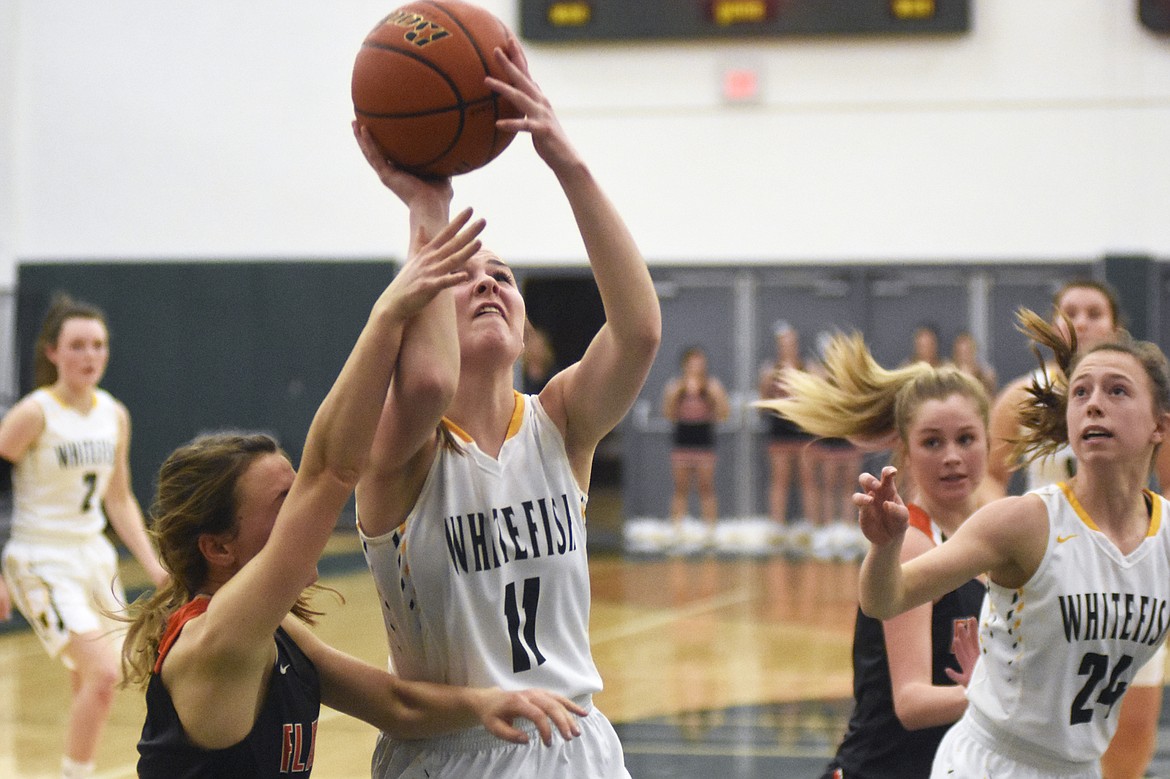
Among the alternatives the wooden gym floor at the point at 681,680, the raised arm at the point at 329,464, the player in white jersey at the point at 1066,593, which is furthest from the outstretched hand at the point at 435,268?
the wooden gym floor at the point at 681,680

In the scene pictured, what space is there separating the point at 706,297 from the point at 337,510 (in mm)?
10676

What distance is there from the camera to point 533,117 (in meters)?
1.97

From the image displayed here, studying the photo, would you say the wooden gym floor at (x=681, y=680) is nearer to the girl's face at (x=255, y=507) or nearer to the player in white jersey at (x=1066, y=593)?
the player in white jersey at (x=1066, y=593)

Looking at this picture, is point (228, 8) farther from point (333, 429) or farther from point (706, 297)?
point (333, 429)

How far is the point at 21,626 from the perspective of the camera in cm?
824

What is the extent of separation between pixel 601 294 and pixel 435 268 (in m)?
0.32

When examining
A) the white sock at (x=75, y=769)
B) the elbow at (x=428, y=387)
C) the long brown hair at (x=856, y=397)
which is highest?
the elbow at (x=428, y=387)

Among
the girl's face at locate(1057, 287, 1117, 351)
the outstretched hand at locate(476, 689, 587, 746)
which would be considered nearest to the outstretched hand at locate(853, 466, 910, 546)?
the outstretched hand at locate(476, 689, 587, 746)

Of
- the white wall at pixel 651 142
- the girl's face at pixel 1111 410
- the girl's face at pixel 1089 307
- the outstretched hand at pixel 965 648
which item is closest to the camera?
the girl's face at pixel 1111 410

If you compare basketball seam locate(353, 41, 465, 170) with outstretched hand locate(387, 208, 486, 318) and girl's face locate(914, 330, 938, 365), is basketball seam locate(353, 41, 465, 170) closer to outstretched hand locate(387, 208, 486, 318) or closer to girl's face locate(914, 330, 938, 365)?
outstretched hand locate(387, 208, 486, 318)

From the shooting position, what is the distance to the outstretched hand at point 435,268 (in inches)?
70.0

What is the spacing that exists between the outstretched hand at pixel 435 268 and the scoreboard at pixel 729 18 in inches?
379

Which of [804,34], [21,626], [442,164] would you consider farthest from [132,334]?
[442,164]

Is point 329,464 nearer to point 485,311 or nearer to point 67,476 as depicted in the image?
point 485,311
